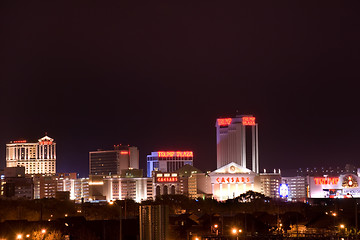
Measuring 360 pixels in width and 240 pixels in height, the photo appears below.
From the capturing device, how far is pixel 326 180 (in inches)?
6299

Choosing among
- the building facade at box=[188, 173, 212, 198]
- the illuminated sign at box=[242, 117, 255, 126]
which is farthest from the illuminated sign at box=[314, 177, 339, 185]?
the illuminated sign at box=[242, 117, 255, 126]

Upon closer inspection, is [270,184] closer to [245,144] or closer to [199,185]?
[245,144]

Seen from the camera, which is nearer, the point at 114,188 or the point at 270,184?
the point at 270,184

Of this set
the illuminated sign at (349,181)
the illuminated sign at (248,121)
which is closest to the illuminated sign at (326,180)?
the illuminated sign at (349,181)

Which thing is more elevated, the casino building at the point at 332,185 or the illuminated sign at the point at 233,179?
the illuminated sign at the point at 233,179

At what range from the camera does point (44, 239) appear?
194 feet

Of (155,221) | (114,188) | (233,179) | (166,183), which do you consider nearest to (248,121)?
(233,179)

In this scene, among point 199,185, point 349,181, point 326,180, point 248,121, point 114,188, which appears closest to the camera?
point 326,180

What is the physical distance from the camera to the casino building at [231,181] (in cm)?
17488

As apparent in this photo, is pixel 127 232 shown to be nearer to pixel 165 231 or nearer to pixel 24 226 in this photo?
→ pixel 24 226

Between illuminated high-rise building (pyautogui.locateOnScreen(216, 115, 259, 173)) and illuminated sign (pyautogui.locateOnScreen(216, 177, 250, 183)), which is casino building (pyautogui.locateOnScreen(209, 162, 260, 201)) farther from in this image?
illuminated high-rise building (pyautogui.locateOnScreen(216, 115, 259, 173))

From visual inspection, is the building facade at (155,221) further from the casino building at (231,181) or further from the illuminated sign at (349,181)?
the casino building at (231,181)

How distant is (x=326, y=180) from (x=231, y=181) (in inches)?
983

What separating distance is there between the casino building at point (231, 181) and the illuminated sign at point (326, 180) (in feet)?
64.3
